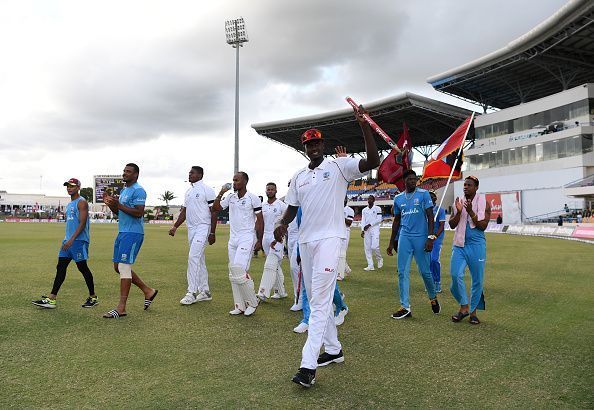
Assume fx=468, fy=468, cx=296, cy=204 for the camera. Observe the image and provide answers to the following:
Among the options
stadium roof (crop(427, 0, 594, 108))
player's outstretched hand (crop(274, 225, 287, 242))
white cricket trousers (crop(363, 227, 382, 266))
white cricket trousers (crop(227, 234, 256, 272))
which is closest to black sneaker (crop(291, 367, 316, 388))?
player's outstretched hand (crop(274, 225, 287, 242))

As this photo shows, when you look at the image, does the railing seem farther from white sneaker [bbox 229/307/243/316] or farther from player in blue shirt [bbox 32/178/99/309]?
player in blue shirt [bbox 32/178/99/309]

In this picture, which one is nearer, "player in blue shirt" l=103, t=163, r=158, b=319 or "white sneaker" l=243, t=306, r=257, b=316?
"player in blue shirt" l=103, t=163, r=158, b=319

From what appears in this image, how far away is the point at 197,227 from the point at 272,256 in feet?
4.31

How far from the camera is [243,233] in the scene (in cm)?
705

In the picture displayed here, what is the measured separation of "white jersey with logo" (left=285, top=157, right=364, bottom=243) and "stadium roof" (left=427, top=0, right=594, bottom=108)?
1574 inches

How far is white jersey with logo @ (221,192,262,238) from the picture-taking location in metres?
7.07

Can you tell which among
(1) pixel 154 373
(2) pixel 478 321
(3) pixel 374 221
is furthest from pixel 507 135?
(1) pixel 154 373


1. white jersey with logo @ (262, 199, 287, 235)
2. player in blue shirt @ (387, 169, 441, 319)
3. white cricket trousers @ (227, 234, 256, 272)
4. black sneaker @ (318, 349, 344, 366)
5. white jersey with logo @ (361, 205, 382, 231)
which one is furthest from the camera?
white jersey with logo @ (361, 205, 382, 231)

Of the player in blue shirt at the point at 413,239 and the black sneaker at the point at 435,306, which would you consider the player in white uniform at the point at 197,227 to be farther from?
the black sneaker at the point at 435,306

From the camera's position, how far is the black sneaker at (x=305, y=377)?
3797 millimetres

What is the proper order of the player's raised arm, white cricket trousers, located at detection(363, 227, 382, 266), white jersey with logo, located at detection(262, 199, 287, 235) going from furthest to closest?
white cricket trousers, located at detection(363, 227, 382, 266)
white jersey with logo, located at detection(262, 199, 287, 235)
the player's raised arm

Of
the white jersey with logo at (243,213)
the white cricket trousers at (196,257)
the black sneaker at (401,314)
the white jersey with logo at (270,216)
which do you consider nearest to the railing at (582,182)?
the white jersey with logo at (270,216)

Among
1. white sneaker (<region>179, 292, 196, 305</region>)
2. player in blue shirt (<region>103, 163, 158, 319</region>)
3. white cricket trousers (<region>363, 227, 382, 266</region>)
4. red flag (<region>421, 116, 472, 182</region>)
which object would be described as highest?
red flag (<region>421, 116, 472, 182</region>)

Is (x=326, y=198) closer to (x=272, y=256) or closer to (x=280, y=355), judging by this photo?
(x=280, y=355)
